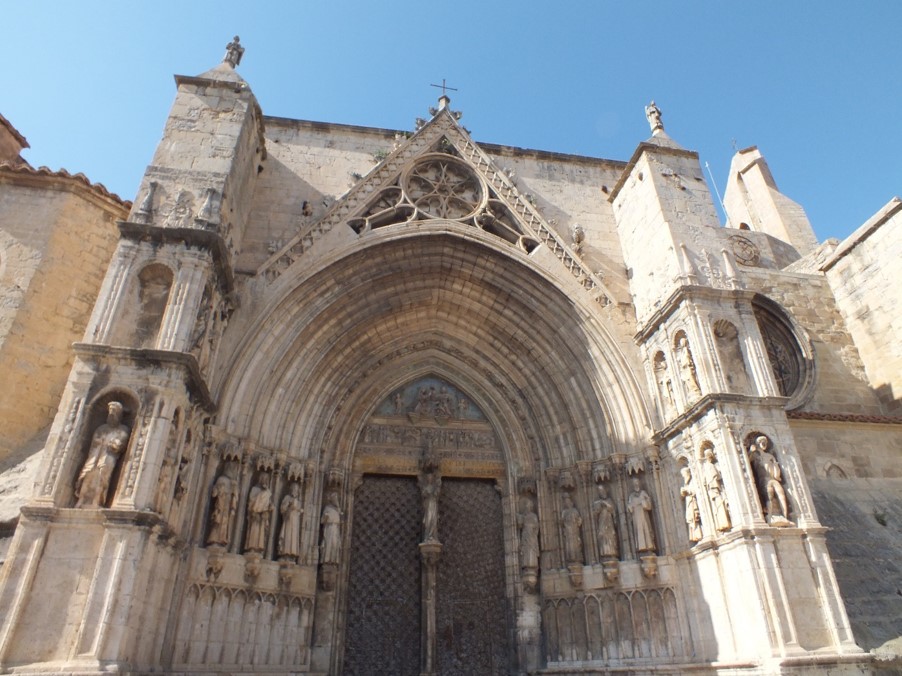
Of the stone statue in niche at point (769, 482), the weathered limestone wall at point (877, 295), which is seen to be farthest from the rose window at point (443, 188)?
the weathered limestone wall at point (877, 295)

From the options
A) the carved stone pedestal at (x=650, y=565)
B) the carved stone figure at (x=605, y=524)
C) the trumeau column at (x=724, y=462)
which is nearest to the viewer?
the trumeau column at (x=724, y=462)

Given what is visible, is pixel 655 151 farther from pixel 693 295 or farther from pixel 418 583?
pixel 418 583

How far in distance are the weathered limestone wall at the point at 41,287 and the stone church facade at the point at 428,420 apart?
0.04 m

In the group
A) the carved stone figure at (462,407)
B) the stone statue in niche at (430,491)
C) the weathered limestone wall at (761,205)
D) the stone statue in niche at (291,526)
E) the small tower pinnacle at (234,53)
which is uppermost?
the weathered limestone wall at (761,205)

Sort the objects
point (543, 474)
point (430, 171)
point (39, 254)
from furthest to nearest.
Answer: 1. point (430, 171)
2. point (543, 474)
3. point (39, 254)

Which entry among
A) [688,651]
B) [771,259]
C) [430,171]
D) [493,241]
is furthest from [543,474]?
[771,259]

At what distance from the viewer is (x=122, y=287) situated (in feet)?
23.4

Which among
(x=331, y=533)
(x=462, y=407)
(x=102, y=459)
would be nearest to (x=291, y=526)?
(x=331, y=533)

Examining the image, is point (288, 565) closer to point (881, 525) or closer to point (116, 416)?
point (116, 416)

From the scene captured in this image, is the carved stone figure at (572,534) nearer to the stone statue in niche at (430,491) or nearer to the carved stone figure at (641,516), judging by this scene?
the carved stone figure at (641,516)

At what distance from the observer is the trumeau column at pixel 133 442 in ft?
17.7

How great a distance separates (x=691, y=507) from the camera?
25.1ft

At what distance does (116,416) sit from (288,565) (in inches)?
120

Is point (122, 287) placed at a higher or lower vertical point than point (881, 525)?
higher
